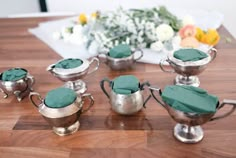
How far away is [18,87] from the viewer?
28.3 inches

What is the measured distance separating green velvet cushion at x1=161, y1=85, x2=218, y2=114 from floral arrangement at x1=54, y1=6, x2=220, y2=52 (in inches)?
17.6

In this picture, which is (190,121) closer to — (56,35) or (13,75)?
(13,75)

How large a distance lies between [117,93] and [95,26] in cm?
53

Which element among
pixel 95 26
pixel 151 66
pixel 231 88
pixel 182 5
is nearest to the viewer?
pixel 231 88

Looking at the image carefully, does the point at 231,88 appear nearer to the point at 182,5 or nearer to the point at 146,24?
the point at 146,24

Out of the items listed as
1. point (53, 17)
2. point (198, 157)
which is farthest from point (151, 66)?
point (53, 17)

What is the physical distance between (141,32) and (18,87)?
1.70 feet

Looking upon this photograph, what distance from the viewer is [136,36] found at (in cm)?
101

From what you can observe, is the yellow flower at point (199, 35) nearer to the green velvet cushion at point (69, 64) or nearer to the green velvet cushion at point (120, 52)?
the green velvet cushion at point (120, 52)

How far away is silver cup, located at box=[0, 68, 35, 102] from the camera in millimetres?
714

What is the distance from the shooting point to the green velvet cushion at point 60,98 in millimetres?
553

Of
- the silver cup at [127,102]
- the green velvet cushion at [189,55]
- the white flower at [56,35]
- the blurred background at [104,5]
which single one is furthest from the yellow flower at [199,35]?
the blurred background at [104,5]

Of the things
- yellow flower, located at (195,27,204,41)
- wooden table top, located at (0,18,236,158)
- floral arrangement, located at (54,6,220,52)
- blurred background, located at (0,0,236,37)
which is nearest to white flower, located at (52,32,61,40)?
floral arrangement, located at (54,6,220,52)

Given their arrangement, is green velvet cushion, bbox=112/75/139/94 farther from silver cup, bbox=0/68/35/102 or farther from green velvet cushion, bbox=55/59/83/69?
silver cup, bbox=0/68/35/102
